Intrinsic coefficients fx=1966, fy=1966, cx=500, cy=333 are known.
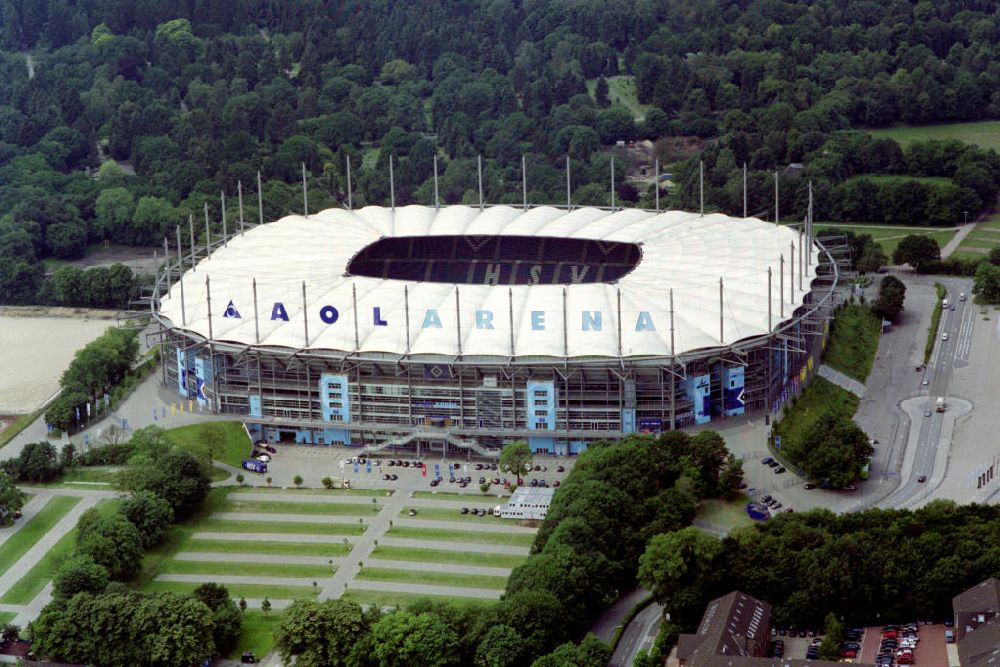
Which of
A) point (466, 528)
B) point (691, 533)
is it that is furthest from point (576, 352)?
point (691, 533)

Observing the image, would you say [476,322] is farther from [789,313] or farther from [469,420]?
[789,313]

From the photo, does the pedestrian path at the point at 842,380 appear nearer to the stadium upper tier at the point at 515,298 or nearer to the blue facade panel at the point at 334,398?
the stadium upper tier at the point at 515,298

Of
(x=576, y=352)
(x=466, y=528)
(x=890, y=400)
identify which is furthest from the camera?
(x=890, y=400)

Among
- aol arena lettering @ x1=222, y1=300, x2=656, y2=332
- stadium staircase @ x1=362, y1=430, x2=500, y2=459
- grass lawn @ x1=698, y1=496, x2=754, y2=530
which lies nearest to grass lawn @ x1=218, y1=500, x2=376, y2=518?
stadium staircase @ x1=362, y1=430, x2=500, y2=459

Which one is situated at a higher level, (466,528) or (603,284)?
(603,284)

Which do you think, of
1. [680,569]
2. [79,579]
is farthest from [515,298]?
[79,579]

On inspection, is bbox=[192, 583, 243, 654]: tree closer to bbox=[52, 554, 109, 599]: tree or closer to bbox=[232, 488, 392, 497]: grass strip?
bbox=[52, 554, 109, 599]: tree

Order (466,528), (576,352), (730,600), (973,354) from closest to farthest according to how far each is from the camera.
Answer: (730,600), (466,528), (576,352), (973,354)

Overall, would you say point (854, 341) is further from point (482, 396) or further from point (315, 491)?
point (315, 491)
